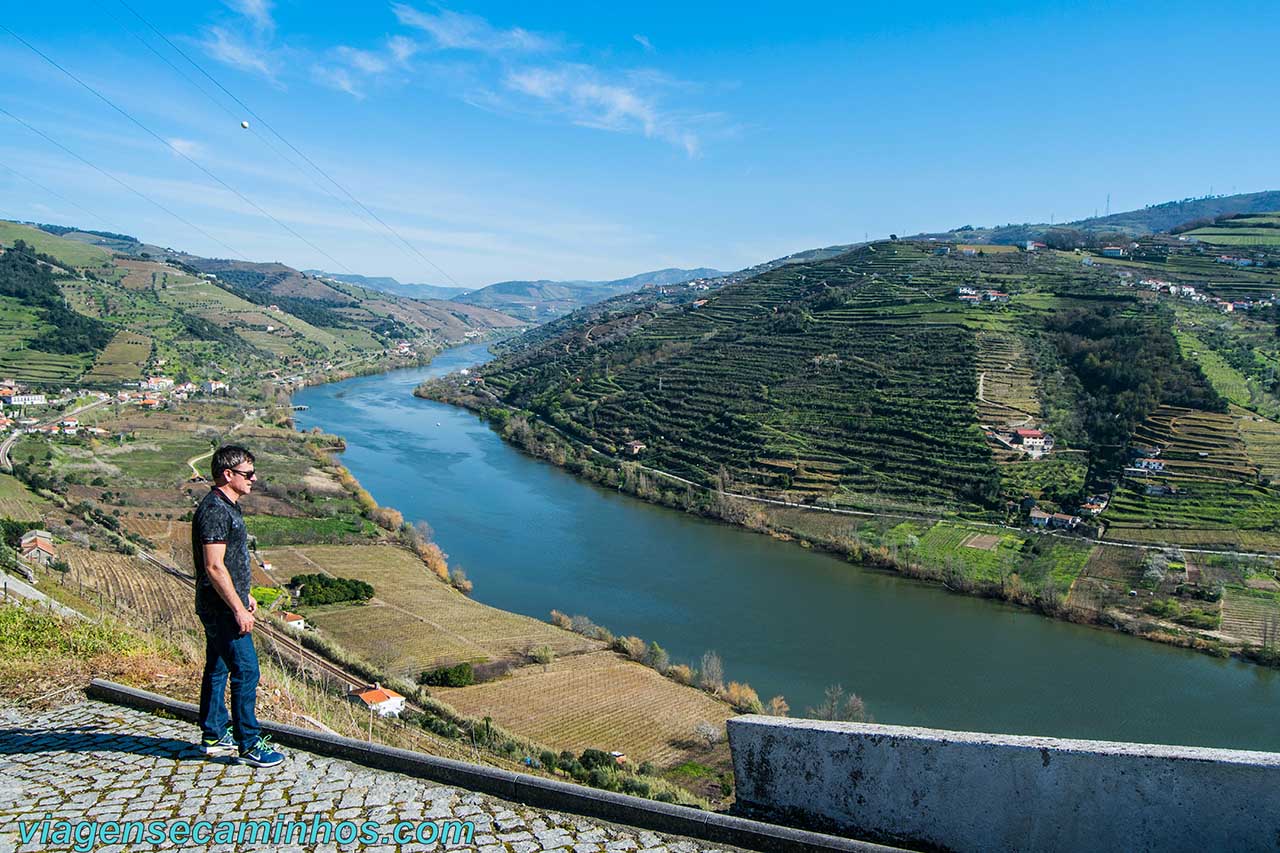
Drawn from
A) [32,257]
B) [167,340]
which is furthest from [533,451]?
[32,257]

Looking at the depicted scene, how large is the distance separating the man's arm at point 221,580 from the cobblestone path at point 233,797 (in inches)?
19.5

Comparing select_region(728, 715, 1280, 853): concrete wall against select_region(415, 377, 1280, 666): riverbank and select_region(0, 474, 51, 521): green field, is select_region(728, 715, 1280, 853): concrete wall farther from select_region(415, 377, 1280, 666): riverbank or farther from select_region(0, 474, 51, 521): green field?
select_region(0, 474, 51, 521): green field

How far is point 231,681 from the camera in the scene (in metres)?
2.47

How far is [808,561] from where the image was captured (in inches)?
906

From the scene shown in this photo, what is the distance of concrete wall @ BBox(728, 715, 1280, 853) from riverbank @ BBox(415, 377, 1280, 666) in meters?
20.1

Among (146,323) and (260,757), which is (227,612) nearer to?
(260,757)

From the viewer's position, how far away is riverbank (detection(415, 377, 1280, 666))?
60.1ft

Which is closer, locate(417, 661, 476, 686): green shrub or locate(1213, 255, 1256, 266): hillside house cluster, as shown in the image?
locate(417, 661, 476, 686): green shrub

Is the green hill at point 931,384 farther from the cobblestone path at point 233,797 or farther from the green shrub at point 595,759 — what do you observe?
the cobblestone path at point 233,797

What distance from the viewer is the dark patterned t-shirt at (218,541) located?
7.87ft

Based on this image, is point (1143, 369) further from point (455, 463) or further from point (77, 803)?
point (77, 803)

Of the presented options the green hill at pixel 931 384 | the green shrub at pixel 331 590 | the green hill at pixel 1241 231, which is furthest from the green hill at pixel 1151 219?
the green shrub at pixel 331 590

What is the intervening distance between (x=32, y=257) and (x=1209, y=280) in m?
85.1

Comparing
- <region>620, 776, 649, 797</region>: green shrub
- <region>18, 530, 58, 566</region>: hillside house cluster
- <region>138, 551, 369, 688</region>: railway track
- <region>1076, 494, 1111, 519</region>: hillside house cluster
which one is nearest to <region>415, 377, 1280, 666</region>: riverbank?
<region>1076, 494, 1111, 519</region>: hillside house cluster
